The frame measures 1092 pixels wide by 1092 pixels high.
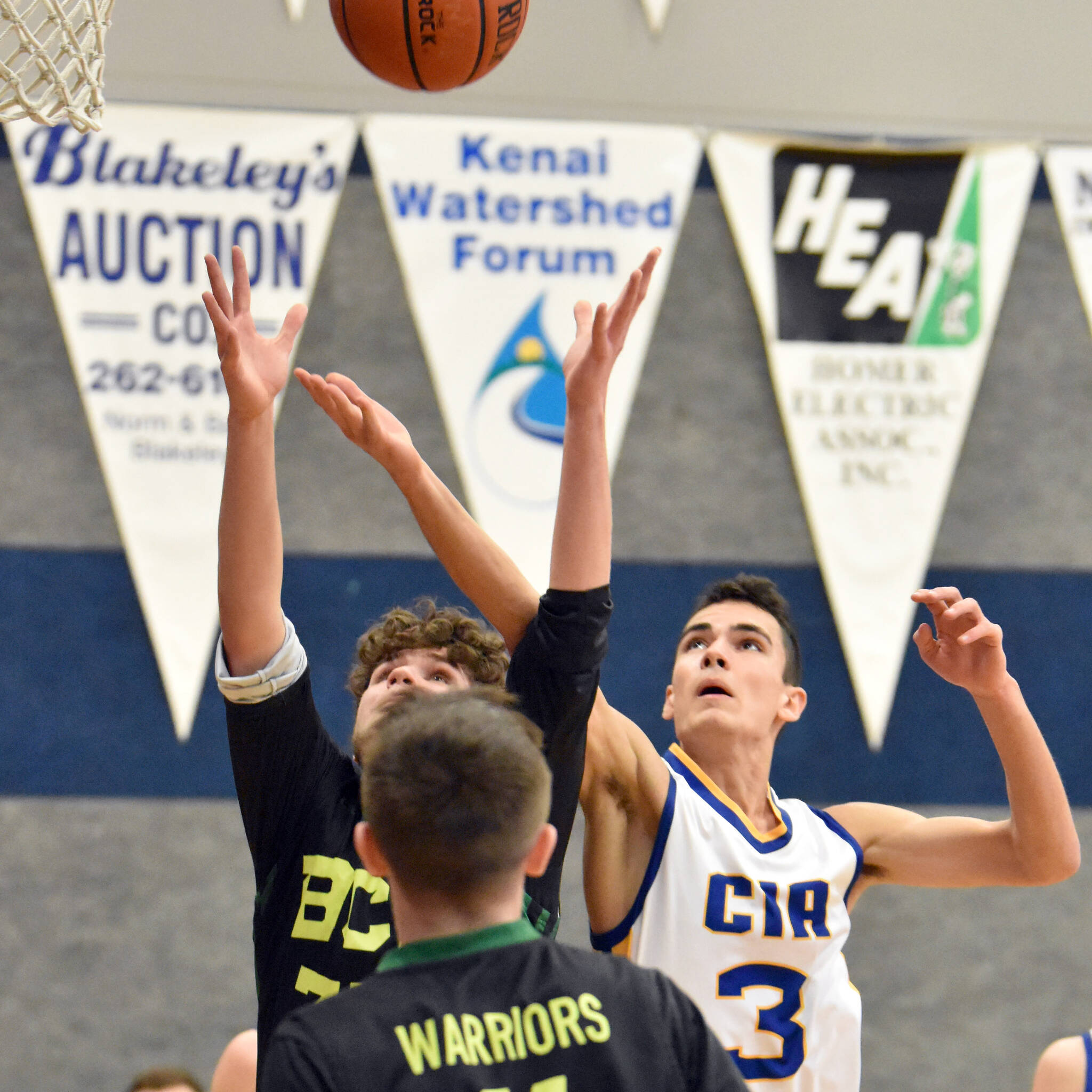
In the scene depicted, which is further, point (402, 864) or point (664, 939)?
point (664, 939)

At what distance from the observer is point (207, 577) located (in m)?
5.37

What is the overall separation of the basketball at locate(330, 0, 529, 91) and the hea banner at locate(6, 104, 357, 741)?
2333mm

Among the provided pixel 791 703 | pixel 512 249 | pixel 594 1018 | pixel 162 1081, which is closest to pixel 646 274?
pixel 594 1018

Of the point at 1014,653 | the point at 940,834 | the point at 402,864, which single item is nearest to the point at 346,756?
the point at 402,864

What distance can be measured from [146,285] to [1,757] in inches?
77.0

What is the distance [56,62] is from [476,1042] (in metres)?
1.97

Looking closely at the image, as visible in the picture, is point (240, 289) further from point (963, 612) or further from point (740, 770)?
point (740, 770)

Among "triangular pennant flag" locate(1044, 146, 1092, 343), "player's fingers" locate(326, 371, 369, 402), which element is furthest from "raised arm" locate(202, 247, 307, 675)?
"triangular pennant flag" locate(1044, 146, 1092, 343)

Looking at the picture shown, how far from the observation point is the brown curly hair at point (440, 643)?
7.25 feet

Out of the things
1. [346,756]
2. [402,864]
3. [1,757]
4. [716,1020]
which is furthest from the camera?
[1,757]

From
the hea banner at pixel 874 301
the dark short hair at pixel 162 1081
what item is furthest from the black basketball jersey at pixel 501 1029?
the hea banner at pixel 874 301

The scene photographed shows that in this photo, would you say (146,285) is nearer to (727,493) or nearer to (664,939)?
(727,493)

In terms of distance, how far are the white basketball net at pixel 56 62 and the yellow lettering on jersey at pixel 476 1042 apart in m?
1.61

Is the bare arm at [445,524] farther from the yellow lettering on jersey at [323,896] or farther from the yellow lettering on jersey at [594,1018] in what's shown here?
the yellow lettering on jersey at [594,1018]
